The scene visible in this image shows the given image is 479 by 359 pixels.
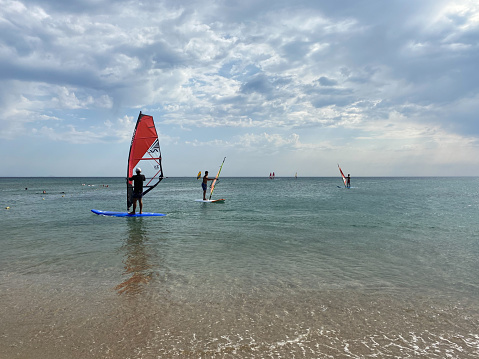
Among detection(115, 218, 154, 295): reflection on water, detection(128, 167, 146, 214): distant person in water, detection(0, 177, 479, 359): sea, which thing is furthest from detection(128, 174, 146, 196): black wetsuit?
detection(0, 177, 479, 359): sea

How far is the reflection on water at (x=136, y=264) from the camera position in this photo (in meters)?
5.55

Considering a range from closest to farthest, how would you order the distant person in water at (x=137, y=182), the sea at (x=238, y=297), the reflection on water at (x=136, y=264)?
the sea at (x=238, y=297)
the reflection on water at (x=136, y=264)
the distant person in water at (x=137, y=182)

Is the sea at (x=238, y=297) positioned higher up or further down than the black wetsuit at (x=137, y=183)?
further down

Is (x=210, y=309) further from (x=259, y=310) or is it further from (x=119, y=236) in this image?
(x=119, y=236)

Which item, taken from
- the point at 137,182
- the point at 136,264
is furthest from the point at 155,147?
the point at 136,264

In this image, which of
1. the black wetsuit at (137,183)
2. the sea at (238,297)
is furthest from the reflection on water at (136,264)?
the black wetsuit at (137,183)

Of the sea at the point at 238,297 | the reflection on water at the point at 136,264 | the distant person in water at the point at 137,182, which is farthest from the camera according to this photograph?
the distant person in water at the point at 137,182

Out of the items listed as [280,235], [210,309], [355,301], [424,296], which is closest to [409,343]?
[355,301]

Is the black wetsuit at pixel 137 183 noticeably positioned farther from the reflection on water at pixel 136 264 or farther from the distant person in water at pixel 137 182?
the reflection on water at pixel 136 264

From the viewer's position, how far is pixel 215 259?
7496mm

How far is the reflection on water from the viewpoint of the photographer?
555cm

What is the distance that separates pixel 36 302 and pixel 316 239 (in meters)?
7.75

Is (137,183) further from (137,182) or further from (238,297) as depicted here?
(238,297)

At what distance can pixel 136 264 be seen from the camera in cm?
705
